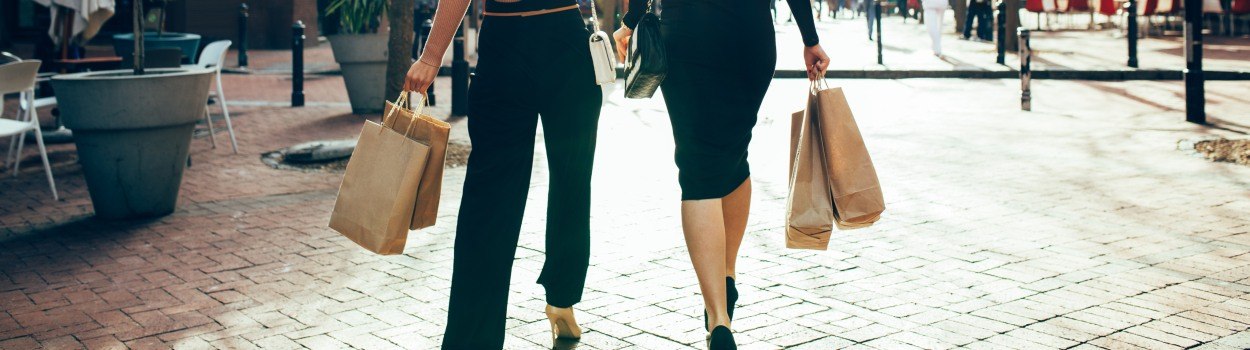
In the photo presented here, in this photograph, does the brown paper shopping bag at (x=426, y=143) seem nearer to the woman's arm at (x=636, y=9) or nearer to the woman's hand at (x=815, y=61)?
the woman's arm at (x=636, y=9)

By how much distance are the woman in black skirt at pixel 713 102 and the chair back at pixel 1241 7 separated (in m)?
21.0

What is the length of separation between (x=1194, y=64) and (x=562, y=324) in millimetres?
8193

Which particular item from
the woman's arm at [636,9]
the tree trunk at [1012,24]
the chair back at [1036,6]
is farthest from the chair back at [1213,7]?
the woman's arm at [636,9]

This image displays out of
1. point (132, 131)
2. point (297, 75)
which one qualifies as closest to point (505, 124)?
point (132, 131)

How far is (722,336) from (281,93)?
1294 cm

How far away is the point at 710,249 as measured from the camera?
4000 millimetres

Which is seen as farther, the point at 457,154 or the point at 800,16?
the point at 457,154

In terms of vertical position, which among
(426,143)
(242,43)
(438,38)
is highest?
(242,43)

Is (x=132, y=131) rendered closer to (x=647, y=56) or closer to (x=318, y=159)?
(x=318, y=159)

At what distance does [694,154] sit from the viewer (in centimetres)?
397

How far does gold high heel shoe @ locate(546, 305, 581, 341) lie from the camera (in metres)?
4.25

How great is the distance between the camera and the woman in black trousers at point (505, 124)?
378 centimetres

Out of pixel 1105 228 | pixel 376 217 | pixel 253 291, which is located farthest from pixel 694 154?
pixel 1105 228

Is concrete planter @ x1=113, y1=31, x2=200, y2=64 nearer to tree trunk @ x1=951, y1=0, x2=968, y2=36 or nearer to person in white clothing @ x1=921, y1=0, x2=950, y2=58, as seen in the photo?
person in white clothing @ x1=921, y1=0, x2=950, y2=58
